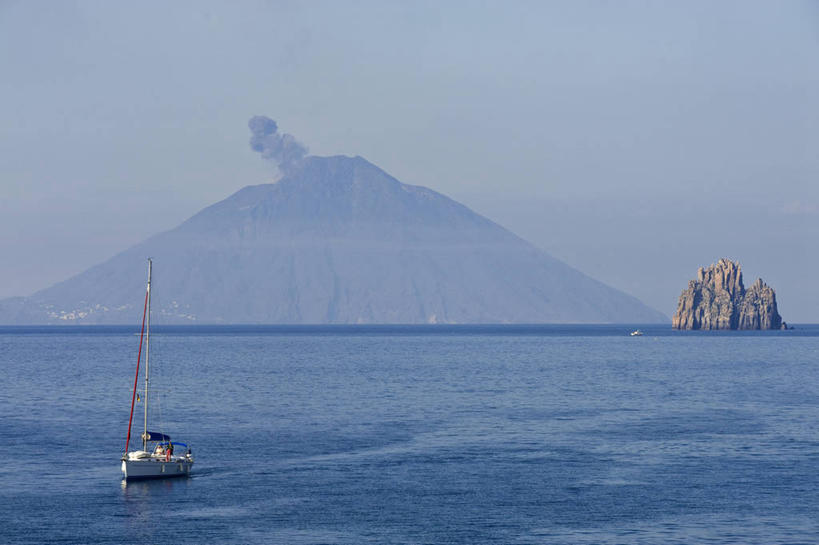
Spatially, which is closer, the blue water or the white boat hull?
the blue water

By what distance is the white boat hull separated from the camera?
79312mm

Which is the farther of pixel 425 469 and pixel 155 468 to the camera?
pixel 425 469

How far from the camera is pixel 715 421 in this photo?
379 feet

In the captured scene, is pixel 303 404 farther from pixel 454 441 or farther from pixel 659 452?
pixel 659 452

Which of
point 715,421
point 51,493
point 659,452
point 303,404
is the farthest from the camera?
point 303,404

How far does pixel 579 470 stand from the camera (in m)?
82.9

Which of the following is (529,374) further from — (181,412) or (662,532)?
(662,532)

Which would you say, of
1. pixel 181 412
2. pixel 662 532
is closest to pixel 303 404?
pixel 181 412

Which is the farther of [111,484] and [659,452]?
[659,452]

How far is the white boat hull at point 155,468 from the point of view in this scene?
7931 centimetres

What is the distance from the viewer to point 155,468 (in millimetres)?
80312

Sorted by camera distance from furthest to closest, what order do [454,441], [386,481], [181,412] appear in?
[181,412] → [454,441] → [386,481]

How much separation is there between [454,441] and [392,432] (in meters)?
9.09

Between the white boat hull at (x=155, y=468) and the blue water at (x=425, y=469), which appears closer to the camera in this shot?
the blue water at (x=425, y=469)
